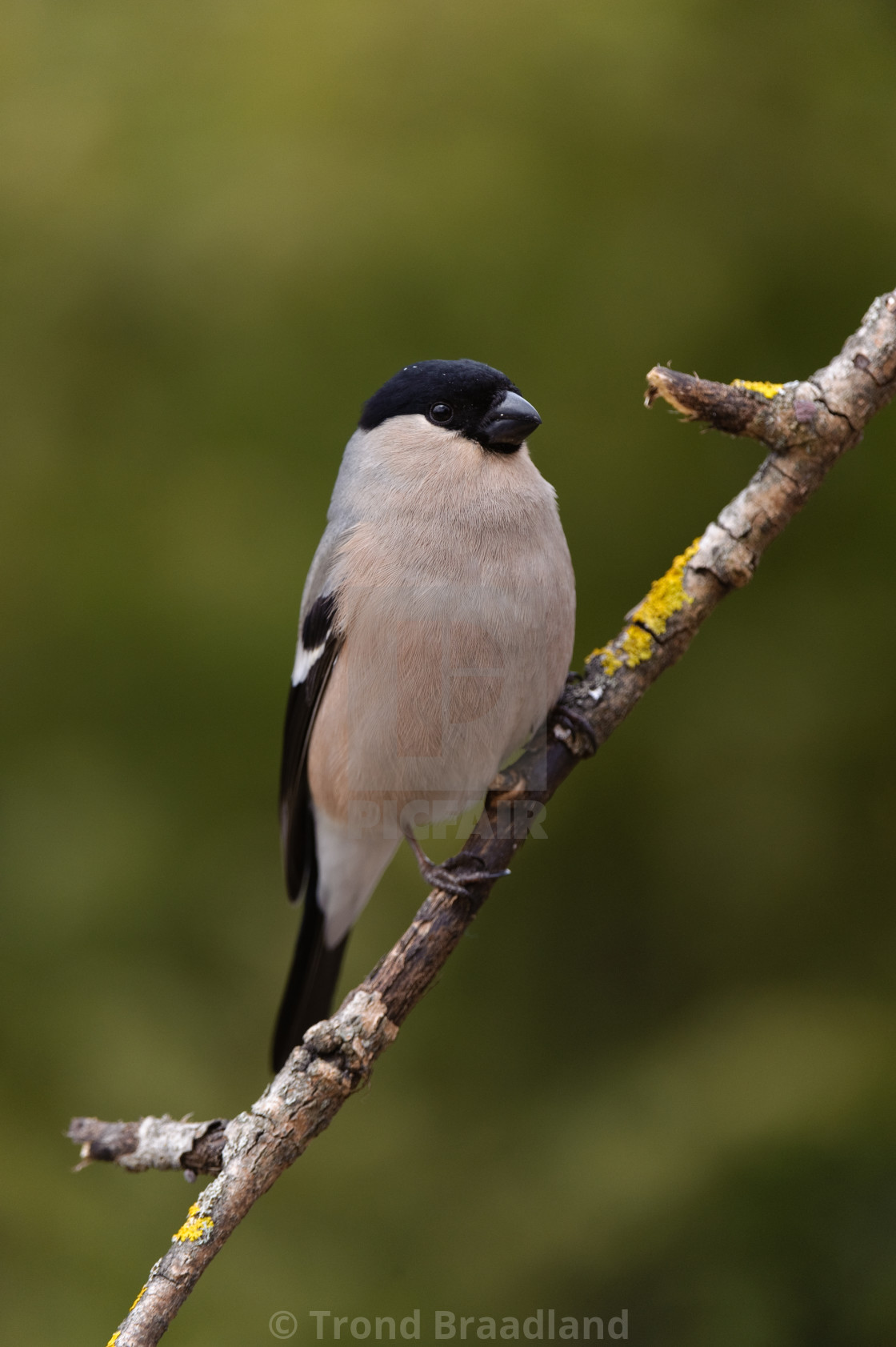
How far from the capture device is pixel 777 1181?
1.95 metres

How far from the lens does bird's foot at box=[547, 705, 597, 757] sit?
1.82m

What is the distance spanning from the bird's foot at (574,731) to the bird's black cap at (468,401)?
0.45m

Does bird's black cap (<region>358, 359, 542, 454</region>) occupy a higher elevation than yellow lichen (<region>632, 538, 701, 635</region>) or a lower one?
higher

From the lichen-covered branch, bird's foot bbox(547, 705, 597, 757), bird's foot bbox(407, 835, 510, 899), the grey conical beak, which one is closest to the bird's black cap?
the grey conical beak

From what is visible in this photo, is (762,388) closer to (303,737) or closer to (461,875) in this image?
→ (461,875)

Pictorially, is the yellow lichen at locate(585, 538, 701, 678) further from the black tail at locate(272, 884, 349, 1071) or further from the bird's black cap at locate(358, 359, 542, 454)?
the black tail at locate(272, 884, 349, 1071)

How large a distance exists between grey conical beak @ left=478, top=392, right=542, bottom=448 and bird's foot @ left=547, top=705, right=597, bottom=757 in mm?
452

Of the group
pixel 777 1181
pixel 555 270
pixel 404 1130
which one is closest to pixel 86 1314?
pixel 404 1130

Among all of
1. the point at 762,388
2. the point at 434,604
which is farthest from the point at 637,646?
the point at 762,388

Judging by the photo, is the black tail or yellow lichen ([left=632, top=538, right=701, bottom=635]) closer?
yellow lichen ([left=632, top=538, right=701, bottom=635])

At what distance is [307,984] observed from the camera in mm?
2168

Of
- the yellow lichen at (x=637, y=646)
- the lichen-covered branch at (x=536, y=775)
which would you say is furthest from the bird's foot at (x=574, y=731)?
the yellow lichen at (x=637, y=646)

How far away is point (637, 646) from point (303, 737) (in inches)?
27.0

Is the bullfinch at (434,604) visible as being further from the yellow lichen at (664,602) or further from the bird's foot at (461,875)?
the yellow lichen at (664,602)
